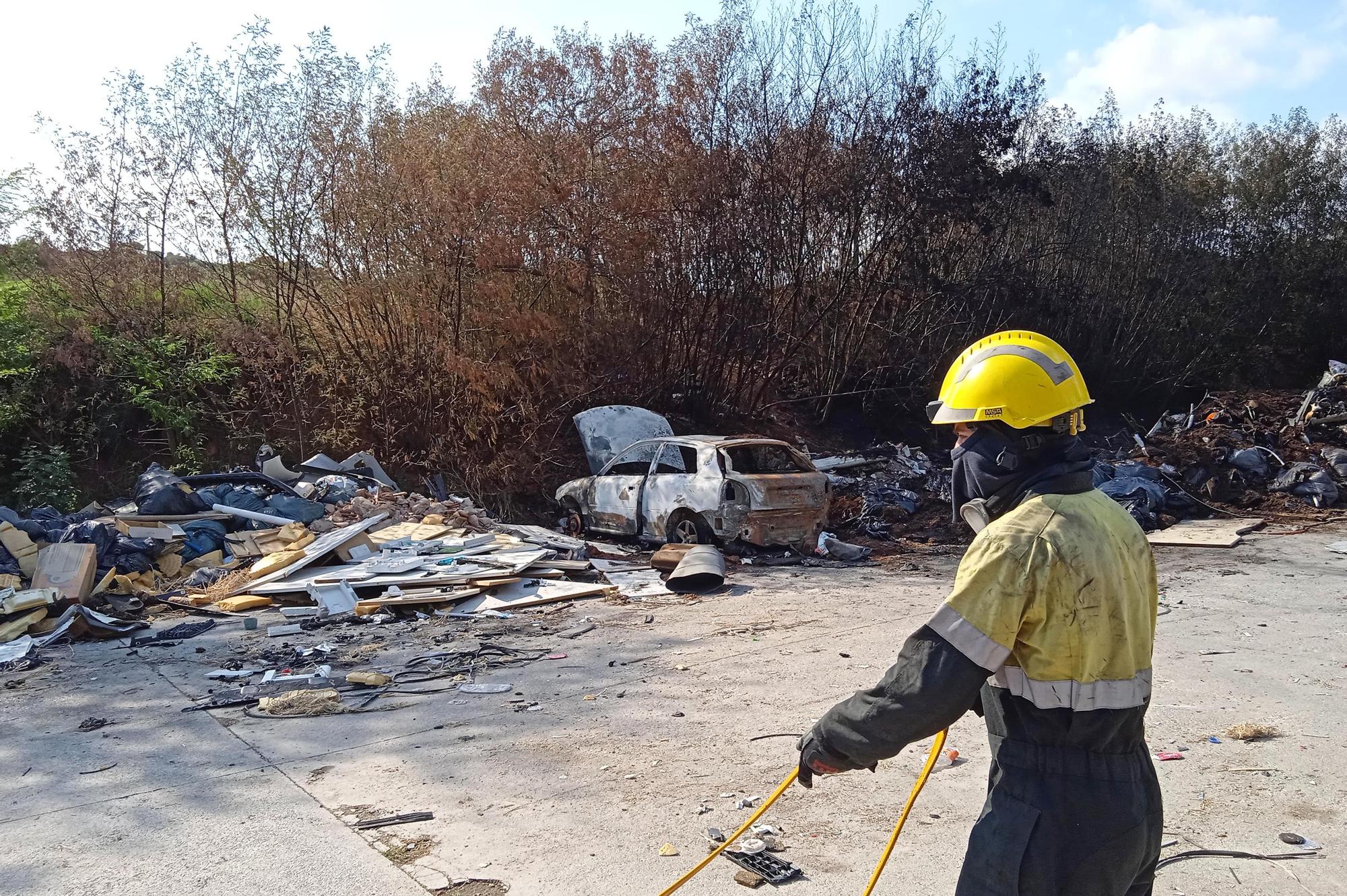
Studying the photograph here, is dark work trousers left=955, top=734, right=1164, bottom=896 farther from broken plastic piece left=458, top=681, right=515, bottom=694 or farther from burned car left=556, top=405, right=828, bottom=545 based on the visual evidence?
burned car left=556, top=405, right=828, bottom=545

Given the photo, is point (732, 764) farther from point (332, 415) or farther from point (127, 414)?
point (127, 414)

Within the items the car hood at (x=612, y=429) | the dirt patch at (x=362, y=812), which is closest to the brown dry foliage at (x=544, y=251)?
the car hood at (x=612, y=429)

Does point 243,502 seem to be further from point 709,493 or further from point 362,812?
point 362,812

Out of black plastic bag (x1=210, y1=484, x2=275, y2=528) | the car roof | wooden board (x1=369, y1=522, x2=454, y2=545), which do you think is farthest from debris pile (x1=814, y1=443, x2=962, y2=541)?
black plastic bag (x1=210, y1=484, x2=275, y2=528)

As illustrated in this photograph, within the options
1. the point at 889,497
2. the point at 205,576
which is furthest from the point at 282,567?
the point at 889,497

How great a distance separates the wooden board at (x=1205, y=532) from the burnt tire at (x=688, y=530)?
6058mm

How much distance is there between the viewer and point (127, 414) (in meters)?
17.2

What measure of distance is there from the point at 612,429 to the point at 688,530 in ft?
13.2

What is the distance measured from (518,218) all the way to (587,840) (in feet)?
44.2

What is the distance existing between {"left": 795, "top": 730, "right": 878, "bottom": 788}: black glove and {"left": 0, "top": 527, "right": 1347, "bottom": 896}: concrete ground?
152 cm

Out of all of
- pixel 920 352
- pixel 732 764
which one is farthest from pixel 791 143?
pixel 732 764

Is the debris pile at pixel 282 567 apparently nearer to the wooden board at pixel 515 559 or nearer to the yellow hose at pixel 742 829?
the wooden board at pixel 515 559

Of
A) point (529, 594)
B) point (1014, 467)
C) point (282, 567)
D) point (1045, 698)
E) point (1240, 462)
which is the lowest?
point (529, 594)

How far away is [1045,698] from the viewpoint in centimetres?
216
